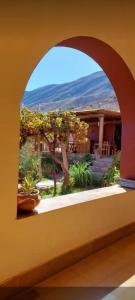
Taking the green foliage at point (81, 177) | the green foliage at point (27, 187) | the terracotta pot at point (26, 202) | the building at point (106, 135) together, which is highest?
the building at point (106, 135)

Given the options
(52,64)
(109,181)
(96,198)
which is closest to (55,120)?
(109,181)

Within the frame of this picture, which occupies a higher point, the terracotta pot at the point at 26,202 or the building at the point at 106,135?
the building at the point at 106,135

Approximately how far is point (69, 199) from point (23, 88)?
1018mm

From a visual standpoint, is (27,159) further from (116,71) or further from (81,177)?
(116,71)

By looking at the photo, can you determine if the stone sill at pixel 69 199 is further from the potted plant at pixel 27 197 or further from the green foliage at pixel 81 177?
the green foliage at pixel 81 177

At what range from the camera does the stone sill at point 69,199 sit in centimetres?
195

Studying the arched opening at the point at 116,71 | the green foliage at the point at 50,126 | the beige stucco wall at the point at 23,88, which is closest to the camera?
the beige stucco wall at the point at 23,88

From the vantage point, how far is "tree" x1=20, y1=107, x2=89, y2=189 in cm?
563

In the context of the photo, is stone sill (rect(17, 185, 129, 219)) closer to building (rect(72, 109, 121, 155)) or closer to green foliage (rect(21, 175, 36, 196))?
green foliage (rect(21, 175, 36, 196))

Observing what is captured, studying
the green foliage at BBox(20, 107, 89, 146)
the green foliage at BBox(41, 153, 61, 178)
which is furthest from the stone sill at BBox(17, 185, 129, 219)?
the green foliage at BBox(41, 153, 61, 178)

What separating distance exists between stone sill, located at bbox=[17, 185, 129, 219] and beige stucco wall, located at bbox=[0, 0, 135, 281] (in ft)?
0.14

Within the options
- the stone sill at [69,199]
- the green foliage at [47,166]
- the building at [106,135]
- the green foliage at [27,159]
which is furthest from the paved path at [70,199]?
the building at [106,135]

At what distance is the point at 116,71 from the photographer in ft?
9.07

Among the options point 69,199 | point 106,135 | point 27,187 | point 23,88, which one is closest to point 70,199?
point 69,199
